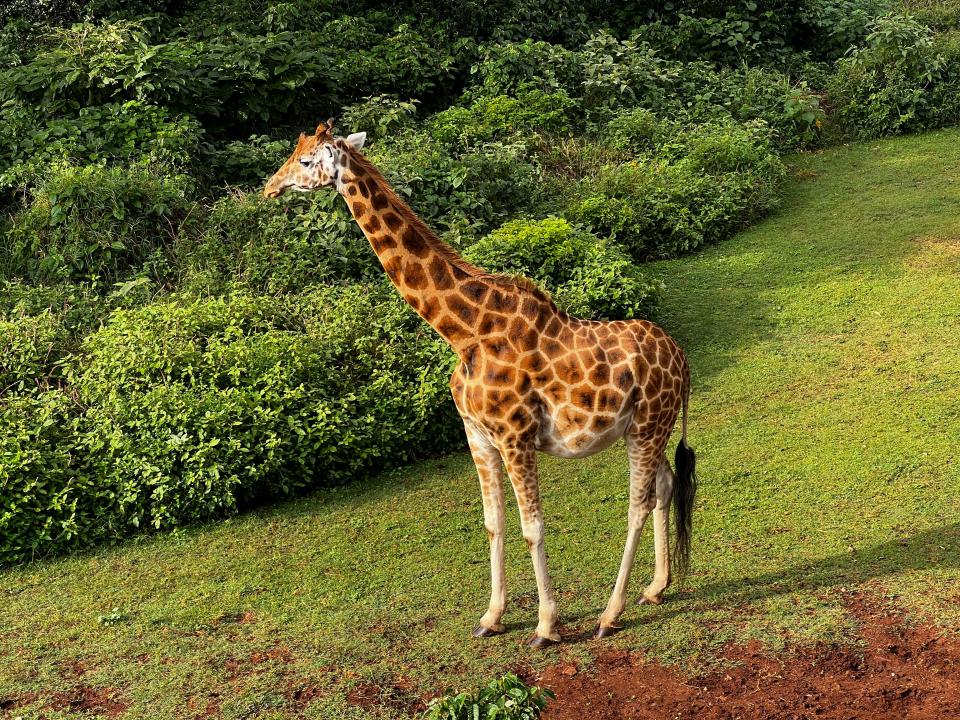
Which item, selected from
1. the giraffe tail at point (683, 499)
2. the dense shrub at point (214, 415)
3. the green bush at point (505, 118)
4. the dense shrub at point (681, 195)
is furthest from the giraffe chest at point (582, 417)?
the green bush at point (505, 118)

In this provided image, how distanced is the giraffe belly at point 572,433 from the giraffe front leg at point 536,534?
0.44 feet

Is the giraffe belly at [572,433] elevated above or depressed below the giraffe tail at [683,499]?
above

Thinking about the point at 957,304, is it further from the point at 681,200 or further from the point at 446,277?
the point at 446,277

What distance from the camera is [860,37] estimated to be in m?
18.1

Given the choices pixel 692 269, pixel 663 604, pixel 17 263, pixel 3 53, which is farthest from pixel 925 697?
pixel 3 53

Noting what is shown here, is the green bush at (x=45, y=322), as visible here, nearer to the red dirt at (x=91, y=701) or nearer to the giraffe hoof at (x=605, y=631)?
the red dirt at (x=91, y=701)

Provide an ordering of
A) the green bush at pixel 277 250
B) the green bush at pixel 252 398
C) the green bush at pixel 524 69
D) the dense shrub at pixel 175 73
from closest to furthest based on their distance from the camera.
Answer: the green bush at pixel 252 398
the green bush at pixel 277 250
the dense shrub at pixel 175 73
the green bush at pixel 524 69

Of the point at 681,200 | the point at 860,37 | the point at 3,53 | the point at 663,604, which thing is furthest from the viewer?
the point at 860,37

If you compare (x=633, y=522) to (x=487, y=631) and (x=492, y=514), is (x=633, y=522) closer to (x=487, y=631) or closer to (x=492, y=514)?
(x=492, y=514)

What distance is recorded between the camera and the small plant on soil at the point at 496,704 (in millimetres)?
5711

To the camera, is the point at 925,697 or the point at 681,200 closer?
the point at 925,697

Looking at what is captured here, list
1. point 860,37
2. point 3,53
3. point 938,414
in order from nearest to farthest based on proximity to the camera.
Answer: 1. point 938,414
2. point 3,53
3. point 860,37

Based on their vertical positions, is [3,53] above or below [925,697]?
above

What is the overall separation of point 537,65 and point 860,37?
5241 mm
